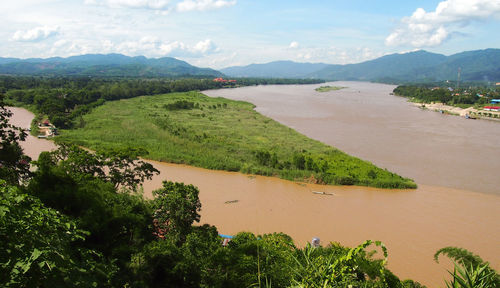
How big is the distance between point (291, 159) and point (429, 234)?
26.7ft

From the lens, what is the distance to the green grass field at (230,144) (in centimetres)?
1592

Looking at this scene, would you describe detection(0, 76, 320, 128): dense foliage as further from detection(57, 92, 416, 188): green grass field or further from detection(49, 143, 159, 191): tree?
detection(49, 143, 159, 191): tree

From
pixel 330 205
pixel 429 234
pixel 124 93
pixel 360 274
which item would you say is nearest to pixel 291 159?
pixel 330 205

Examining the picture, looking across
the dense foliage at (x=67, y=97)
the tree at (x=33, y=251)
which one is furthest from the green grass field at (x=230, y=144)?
the tree at (x=33, y=251)

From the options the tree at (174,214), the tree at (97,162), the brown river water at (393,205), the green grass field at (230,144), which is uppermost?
the tree at (97,162)

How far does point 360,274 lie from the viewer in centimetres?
531

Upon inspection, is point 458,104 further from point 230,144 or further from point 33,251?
point 33,251

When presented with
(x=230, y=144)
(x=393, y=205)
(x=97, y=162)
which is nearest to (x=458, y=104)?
(x=230, y=144)

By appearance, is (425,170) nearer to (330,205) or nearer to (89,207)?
(330,205)

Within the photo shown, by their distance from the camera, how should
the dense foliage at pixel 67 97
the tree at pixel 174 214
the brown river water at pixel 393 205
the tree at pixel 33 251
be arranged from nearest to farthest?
the tree at pixel 33 251 < the tree at pixel 174 214 < the brown river water at pixel 393 205 < the dense foliage at pixel 67 97

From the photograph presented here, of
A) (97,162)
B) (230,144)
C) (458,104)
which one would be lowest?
(230,144)

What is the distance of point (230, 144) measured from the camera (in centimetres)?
2138

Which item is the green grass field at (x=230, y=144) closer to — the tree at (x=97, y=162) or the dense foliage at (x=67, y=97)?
the dense foliage at (x=67, y=97)

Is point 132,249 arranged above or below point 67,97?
below
